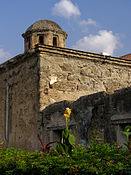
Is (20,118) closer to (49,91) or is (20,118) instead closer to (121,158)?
(49,91)

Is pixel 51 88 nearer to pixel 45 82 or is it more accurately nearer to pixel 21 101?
pixel 45 82

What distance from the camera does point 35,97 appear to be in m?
8.89

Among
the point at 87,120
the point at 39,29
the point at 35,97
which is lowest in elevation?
the point at 87,120

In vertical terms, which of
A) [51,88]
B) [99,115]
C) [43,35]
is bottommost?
[99,115]

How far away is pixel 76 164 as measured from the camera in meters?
3.23

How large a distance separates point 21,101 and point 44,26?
4004 millimetres

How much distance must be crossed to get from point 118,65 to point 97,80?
1072 mm

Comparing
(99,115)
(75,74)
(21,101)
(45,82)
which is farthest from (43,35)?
(99,115)

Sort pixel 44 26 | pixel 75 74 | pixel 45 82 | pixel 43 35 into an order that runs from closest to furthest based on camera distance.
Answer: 1. pixel 45 82
2. pixel 75 74
3. pixel 43 35
4. pixel 44 26

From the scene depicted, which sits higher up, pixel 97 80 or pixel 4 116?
pixel 97 80

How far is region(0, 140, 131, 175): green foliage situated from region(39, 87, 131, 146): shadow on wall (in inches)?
89.4

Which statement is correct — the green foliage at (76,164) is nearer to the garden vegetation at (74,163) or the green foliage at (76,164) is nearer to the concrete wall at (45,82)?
the garden vegetation at (74,163)

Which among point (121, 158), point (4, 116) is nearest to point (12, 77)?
point (4, 116)

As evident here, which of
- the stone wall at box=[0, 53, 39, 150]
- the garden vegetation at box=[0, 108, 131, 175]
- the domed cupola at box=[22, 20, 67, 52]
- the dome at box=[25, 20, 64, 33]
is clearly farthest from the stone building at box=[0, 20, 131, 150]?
the garden vegetation at box=[0, 108, 131, 175]
